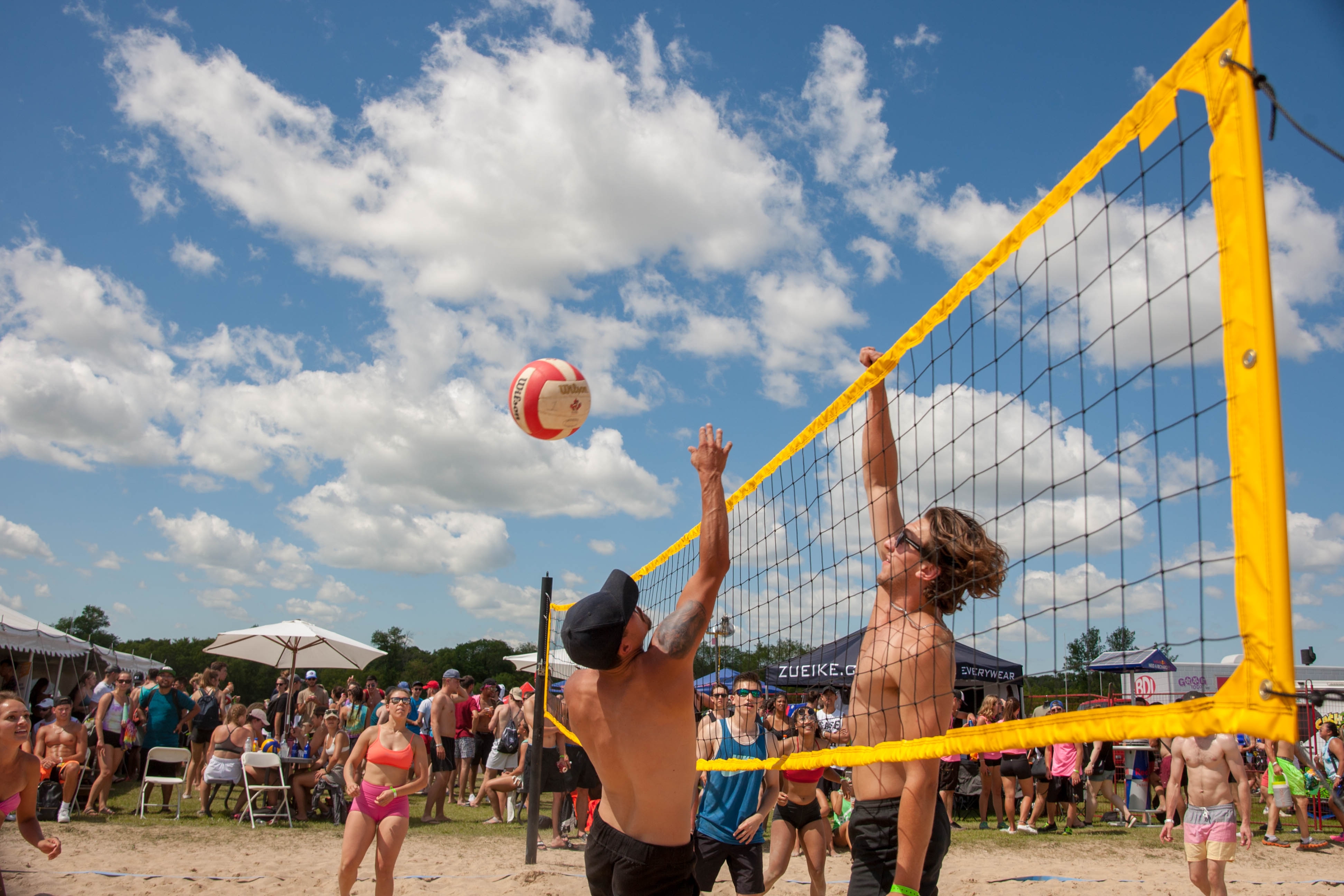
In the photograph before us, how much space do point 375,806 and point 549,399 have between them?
2773mm

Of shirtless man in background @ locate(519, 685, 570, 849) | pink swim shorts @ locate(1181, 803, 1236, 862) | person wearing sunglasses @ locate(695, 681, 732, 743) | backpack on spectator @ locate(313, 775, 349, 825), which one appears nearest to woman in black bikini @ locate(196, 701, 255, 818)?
backpack on spectator @ locate(313, 775, 349, 825)

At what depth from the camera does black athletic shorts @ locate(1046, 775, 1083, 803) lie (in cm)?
1085

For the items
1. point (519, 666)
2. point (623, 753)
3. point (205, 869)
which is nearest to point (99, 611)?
point (519, 666)

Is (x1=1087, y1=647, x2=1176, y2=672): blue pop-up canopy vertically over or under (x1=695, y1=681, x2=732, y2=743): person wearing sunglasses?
over

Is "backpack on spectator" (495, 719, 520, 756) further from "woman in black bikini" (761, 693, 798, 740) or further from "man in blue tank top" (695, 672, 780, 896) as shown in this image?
"man in blue tank top" (695, 672, 780, 896)

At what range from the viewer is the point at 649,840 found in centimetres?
291

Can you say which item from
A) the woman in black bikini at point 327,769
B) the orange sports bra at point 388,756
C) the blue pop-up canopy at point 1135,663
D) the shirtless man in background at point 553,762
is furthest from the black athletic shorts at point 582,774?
the blue pop-up canopy at point 1135,663

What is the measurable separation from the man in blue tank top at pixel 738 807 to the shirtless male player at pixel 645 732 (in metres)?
2.32

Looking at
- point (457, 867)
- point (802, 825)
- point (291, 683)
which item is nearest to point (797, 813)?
point (802, 825)

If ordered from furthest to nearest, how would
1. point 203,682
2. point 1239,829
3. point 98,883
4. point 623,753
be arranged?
point 203,682 < point 1239,829 < point 98,883 < point 623,753

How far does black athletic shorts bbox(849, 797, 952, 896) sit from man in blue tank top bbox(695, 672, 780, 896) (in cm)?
229

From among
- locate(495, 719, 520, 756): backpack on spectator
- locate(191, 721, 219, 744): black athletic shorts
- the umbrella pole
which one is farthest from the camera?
the umbrella pole

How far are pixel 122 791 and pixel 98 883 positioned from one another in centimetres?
642

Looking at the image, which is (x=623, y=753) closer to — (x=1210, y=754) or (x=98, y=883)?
(x=1210, y=754)
